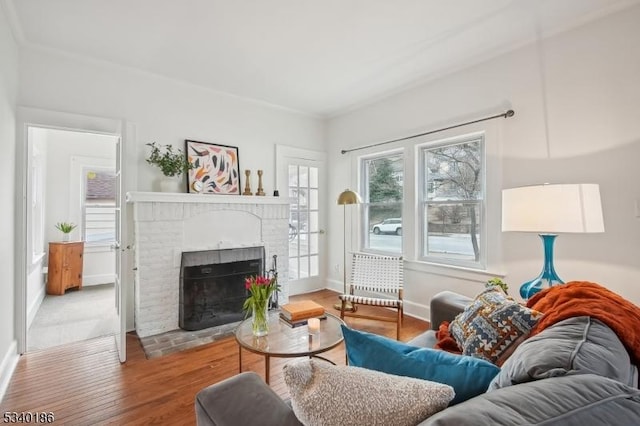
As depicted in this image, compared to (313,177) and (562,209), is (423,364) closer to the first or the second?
(562,209)

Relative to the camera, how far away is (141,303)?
3.02 meters

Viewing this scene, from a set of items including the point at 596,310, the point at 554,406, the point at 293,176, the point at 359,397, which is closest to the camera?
the point at 554,406

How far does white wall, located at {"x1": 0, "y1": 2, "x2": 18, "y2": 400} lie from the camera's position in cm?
219

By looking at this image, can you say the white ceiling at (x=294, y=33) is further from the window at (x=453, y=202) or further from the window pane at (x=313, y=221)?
the window pane at (x=313, y=221)

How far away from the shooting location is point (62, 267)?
4508mm

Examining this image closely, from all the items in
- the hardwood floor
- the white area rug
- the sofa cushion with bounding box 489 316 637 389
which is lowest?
the hardwood floor

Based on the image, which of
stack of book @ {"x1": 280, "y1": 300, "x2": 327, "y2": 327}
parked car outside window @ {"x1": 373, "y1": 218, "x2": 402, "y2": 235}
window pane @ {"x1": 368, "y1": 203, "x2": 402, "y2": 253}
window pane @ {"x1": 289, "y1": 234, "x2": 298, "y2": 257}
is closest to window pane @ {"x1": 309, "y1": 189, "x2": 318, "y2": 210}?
window pane @ {"x1": 289, "y1": 234, "x2": 298, "y2": 257}

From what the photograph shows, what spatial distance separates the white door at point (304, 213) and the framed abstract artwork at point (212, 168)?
0.67 m

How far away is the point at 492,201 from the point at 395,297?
5.21 ft

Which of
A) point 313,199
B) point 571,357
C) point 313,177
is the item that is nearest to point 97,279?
point 313,199

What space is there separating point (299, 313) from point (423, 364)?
1.41 m

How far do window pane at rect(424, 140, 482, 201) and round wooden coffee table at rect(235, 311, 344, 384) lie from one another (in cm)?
195

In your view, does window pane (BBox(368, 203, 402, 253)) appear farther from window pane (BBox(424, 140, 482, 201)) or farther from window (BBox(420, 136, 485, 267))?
window pane (BBox(424, 140, 482, 201))

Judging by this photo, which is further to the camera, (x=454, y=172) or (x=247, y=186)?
(x=247, y=186)
